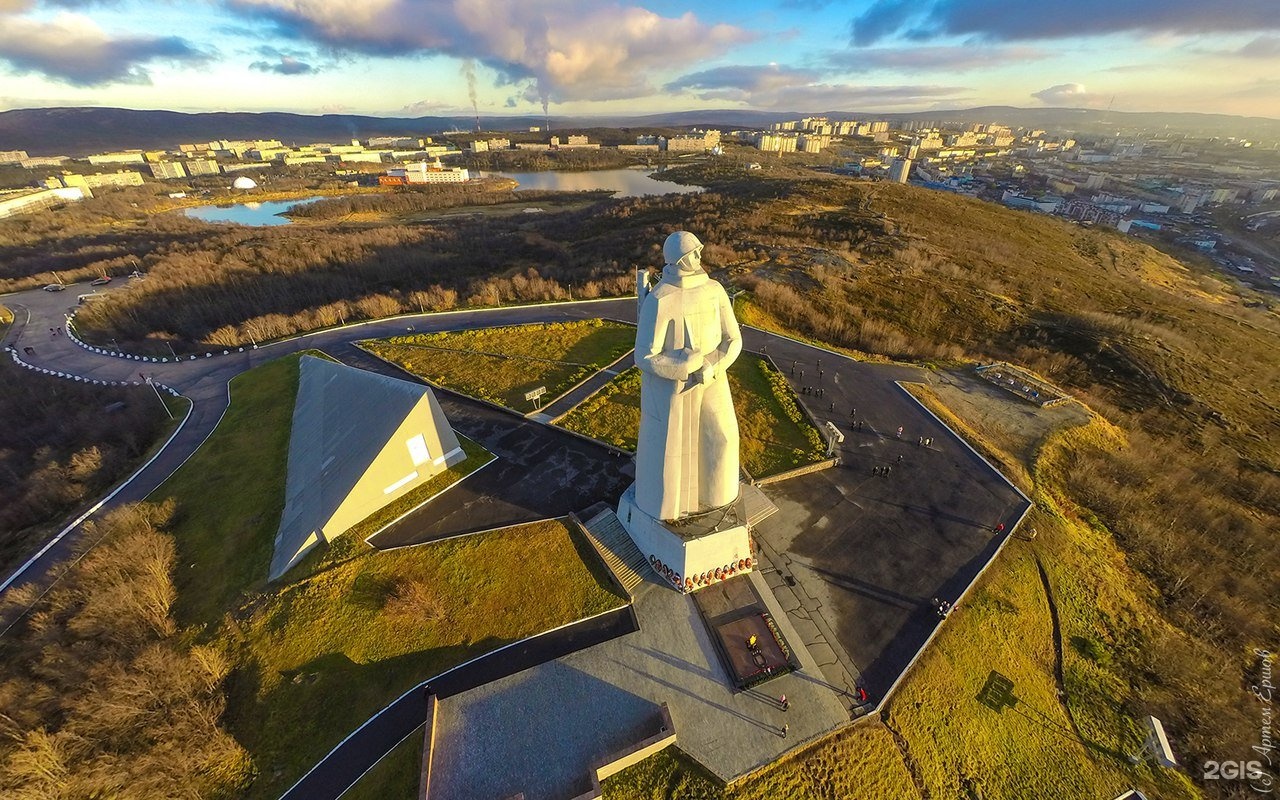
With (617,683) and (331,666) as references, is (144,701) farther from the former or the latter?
(617,683)

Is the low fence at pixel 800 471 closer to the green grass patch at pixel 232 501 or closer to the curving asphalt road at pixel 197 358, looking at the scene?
the green grass patch at pixel 232 501

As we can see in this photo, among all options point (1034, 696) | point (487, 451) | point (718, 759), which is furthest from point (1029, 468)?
point (487, 451)

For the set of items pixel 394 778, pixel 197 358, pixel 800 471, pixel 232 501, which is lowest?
pixel 394 778

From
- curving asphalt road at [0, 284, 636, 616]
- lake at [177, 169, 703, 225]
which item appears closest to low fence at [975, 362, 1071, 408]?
curving asphalt road at [0, 284, 636, 616]

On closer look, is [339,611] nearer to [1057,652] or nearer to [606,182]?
[1057,652]

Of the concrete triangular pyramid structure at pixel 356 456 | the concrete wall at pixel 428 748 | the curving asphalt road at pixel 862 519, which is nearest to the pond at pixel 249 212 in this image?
the curving asphalt road at pixel 862 519

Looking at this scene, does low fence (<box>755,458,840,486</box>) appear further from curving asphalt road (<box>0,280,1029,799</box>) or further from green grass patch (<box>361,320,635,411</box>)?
green grass patch (<box>361,320,635,411</box>)

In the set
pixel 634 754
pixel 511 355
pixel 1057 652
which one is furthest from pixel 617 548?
pixel 511 355

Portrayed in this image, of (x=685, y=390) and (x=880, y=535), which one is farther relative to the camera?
(x=880, y=535)
